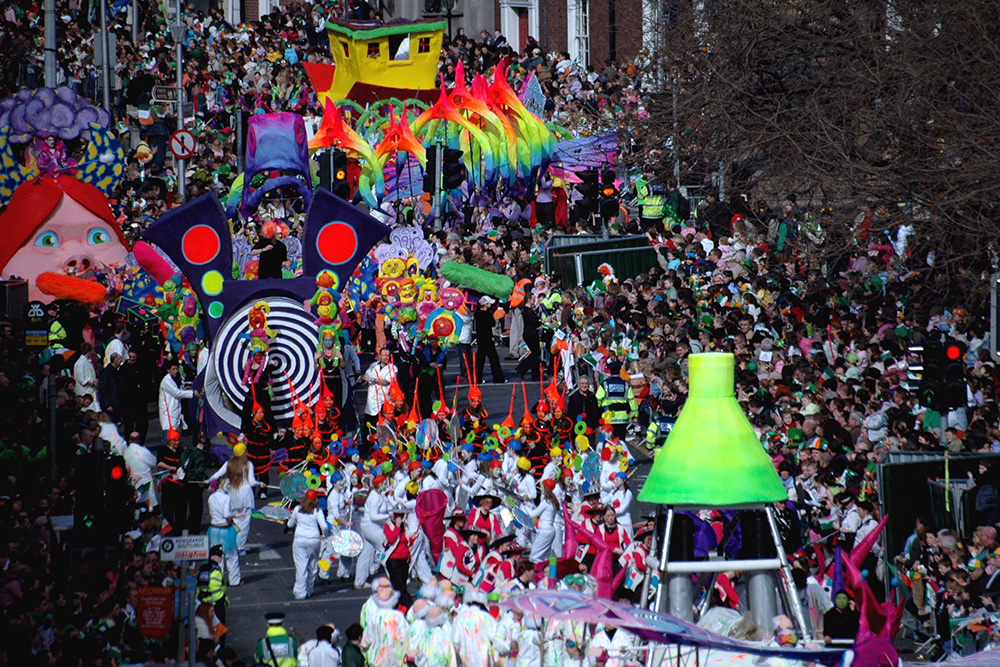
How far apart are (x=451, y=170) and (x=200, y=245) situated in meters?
9.37

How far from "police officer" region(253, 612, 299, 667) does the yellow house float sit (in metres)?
28.9

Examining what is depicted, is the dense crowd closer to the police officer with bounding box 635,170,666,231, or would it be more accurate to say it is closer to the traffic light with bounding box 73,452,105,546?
the police officer with bounding box 635,170,666,231

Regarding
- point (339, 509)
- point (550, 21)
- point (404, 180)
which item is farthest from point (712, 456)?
point (550, 21)

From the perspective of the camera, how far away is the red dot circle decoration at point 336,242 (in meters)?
23.8

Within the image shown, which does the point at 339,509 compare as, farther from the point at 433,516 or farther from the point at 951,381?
the point at 951,381

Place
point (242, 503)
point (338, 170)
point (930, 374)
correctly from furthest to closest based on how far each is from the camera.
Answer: point (338, 170)
point (242, 503)
point (930, 374)

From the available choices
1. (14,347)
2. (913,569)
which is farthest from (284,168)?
(913,569)

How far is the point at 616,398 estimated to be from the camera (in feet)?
75.2

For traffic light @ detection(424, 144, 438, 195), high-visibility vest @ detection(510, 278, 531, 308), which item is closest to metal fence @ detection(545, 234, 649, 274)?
high-visibility vest @ detection(510, 278, 531, 308)

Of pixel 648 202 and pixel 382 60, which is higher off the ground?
pixel 382 60

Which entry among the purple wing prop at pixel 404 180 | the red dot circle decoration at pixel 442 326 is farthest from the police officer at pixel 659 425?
the purple wing prop at pixel 404 180

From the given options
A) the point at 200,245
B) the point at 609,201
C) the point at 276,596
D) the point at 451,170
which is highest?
the point at 451,170

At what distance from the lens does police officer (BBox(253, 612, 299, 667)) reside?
47.6ft

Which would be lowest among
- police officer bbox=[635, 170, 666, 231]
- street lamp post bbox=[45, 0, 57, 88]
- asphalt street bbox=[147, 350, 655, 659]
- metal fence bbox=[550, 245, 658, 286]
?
asphalt street bbox=[147, 350, 655, 659]
